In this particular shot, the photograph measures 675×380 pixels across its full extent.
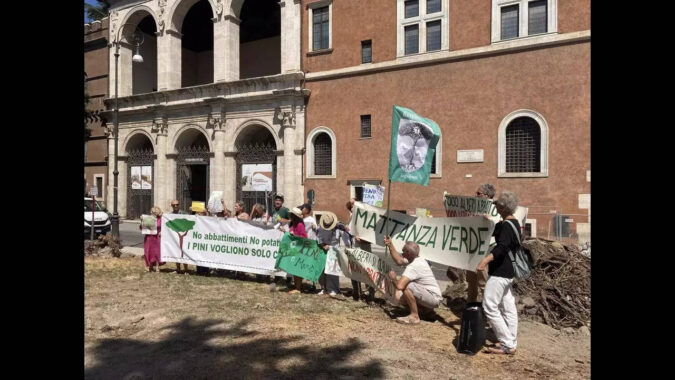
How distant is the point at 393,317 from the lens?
6.80 meters

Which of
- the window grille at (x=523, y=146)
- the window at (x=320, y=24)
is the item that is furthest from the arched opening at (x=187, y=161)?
the window grille at (x=523, y=146)

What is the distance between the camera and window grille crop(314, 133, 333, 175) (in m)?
21.3

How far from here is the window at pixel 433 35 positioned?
61.9ft

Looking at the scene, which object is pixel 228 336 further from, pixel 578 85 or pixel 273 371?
pixel 578 85

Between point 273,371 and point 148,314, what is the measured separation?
10.8 feet

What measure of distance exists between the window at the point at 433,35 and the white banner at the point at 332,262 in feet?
45.6

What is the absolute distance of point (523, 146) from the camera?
17234 millimetres

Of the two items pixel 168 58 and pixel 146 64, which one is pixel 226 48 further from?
pixel 146 64

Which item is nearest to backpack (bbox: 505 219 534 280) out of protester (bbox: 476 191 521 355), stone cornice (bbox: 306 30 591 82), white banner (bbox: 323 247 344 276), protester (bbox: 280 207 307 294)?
protester (bbox: 476 191 521 355)

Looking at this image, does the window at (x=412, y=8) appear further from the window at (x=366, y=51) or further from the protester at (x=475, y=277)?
the protester at (x=475, y=277)

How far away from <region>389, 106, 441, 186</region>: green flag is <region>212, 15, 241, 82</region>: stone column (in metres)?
18.9

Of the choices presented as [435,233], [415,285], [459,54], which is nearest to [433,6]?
[459,54]

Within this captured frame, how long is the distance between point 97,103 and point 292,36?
54.3 feet
